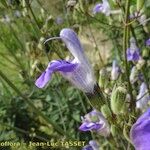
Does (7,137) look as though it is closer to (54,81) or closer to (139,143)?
(54,81)

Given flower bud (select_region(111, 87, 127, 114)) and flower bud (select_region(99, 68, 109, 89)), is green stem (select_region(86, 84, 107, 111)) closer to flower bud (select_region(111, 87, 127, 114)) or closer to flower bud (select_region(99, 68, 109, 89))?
flower bud (select_region(111, 87, 127, 114))

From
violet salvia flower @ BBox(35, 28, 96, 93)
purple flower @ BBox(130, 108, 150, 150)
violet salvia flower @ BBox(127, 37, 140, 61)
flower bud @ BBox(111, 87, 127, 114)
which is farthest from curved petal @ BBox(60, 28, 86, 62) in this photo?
violet salvia flower @ BBox(127, 37, 140, 61)

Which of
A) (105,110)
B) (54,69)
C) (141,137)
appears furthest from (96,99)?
(141,137)

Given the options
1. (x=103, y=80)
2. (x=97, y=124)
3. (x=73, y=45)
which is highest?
(x=73, y=45)

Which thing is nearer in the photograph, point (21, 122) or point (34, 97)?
point (34, 97)

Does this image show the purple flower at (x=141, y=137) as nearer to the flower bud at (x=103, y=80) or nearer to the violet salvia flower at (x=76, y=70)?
the violet salvia flower at (x=76, y=70)

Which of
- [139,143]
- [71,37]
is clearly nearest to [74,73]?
[71,37]

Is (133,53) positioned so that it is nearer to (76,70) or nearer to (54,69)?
(76,70)

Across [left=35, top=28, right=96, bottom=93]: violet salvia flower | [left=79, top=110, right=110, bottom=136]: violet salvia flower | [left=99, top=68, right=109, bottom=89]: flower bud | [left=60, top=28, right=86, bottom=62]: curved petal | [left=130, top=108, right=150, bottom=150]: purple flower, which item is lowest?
[left=79, top=110, right=110, bottom=136]: violet salvia flower
